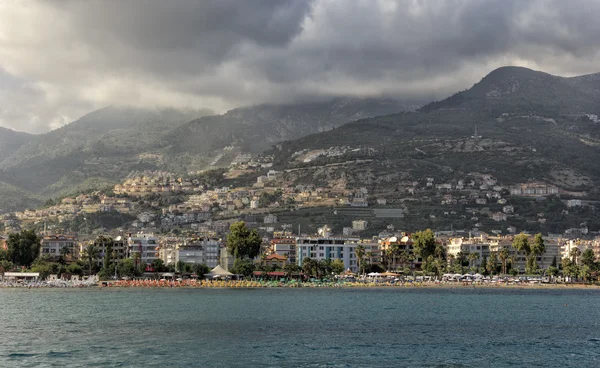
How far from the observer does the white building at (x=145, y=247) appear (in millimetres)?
180250

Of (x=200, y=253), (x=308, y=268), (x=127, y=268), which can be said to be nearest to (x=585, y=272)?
(x=308, y=268)

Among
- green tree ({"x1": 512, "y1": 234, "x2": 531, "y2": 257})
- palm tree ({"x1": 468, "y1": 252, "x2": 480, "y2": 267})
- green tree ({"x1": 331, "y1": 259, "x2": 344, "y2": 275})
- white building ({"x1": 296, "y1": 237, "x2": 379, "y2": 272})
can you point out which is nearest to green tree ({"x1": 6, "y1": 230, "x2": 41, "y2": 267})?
green tree ({"x1": 331, "y1": 259, "x2": 344, "y2": 275})

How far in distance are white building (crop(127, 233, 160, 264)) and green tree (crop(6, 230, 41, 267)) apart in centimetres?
2612

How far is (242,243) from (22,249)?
39067 mm

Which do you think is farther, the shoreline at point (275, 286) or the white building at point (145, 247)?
the white building at point (145, 247)

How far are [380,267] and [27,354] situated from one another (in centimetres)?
13579

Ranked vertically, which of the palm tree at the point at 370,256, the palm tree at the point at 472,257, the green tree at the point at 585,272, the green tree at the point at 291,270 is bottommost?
the green tree at the point at 585,272

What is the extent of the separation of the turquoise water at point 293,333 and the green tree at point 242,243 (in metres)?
53.6

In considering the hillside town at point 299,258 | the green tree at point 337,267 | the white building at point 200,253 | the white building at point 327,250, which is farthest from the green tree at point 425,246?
the white building at point 200,253

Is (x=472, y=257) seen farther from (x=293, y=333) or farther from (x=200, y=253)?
(x=293, y=333)

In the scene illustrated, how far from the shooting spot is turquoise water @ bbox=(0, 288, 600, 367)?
4869 cm

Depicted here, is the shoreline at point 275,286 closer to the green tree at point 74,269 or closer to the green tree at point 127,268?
the green tree at point 127,268

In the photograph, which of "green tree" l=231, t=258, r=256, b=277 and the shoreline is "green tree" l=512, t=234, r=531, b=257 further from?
"green tree" l=231, t=258, r=256, b=277

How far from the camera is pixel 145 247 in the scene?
183 meters
